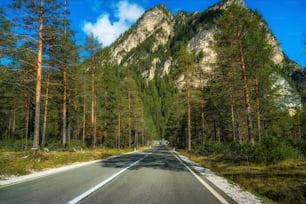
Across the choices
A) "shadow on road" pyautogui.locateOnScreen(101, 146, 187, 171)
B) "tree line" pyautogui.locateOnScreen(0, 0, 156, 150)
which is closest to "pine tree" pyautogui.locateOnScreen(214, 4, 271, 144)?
"shadow on road" pyautogui.locateOnScreen(101, 146, 187, 171)

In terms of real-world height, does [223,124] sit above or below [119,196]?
above

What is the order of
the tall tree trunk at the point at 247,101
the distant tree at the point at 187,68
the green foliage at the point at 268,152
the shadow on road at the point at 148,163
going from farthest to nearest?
the distant tree at the point at 187,68
the tall tree trunk at the point at 247,101
the green foliage at the point at 268,152
the shadow on road at the point at 148,163

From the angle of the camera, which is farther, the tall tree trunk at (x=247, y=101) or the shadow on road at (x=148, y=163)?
the tall tree trunk at (x=247, y=101)

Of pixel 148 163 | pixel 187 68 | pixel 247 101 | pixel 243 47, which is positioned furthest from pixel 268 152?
pixel 187 68

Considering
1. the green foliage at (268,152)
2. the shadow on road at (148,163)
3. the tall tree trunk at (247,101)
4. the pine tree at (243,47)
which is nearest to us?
the shadow on road at (148,163)

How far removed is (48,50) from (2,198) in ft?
48.1

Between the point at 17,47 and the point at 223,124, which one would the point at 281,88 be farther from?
the point at 17,47

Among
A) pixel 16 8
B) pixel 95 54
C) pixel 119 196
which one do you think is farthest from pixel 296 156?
pixel 95 54

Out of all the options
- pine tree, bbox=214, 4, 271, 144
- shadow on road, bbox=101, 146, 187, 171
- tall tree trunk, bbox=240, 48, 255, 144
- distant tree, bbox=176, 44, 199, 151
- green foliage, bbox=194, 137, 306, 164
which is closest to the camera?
shadow on road, bbox=101, 146, 187, 171

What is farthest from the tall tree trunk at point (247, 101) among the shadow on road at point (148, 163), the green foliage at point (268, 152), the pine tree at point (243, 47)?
the shadow on road at point (148, 163)

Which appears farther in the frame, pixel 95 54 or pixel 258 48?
pixel 95 54

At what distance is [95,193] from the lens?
6.21 meters

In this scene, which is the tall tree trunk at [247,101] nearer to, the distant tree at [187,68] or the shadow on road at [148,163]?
the shadow on road at [148,163]

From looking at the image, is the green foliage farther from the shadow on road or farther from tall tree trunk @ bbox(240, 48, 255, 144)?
the shadow on road
